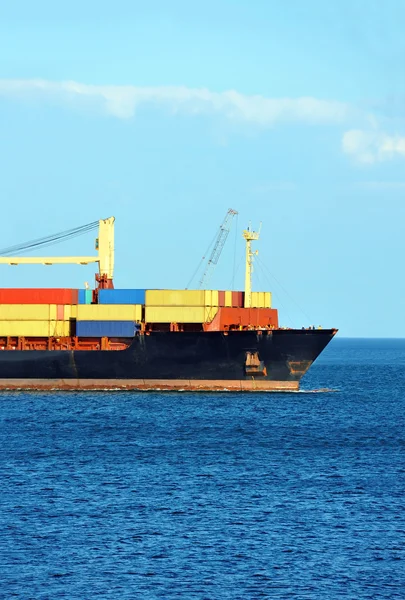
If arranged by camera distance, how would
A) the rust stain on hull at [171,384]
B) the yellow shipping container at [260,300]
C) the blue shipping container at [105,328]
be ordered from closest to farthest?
the rust stain on hull at [171,384], the blue shipping container at [105,328], the yellow shipping container at [260,300]

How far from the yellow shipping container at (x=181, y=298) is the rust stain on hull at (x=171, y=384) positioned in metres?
5.65

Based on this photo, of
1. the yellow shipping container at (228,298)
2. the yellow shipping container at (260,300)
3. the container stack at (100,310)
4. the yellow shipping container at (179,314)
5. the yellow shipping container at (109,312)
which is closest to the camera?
the yellow shipping container at (179,314)

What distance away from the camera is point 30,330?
78.1 meters

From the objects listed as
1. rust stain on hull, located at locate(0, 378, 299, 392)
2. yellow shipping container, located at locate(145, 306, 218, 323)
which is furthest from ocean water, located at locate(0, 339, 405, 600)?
yellow shipping container, located at locate(145, 306, 218, 323)

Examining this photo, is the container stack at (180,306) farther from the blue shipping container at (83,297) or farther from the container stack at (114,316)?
the blue shipping container at (83,297)

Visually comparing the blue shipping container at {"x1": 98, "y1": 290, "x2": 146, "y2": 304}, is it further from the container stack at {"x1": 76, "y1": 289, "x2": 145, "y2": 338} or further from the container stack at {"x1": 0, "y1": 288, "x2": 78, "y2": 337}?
the container stack at {"x1": 0, "y1": 288, "x2": 78, "y2": 337}

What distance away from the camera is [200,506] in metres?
37.7

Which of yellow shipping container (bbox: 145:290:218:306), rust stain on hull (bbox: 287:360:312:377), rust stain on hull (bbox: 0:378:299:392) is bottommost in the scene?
rust stain on hull (bbox: 0:378:299:392)

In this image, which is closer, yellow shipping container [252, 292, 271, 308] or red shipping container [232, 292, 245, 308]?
red shipping container [232, 292, 245, 308]

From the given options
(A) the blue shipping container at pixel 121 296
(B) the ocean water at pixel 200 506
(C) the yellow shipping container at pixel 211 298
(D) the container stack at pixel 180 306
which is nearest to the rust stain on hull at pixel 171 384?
(D) the container stack at pixel 180 306

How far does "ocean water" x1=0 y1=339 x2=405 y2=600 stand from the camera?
29.1 metres

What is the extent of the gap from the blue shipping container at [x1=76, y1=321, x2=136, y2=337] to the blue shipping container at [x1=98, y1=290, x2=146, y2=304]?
185cm

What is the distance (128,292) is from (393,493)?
40.3m

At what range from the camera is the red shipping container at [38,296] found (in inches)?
3071
